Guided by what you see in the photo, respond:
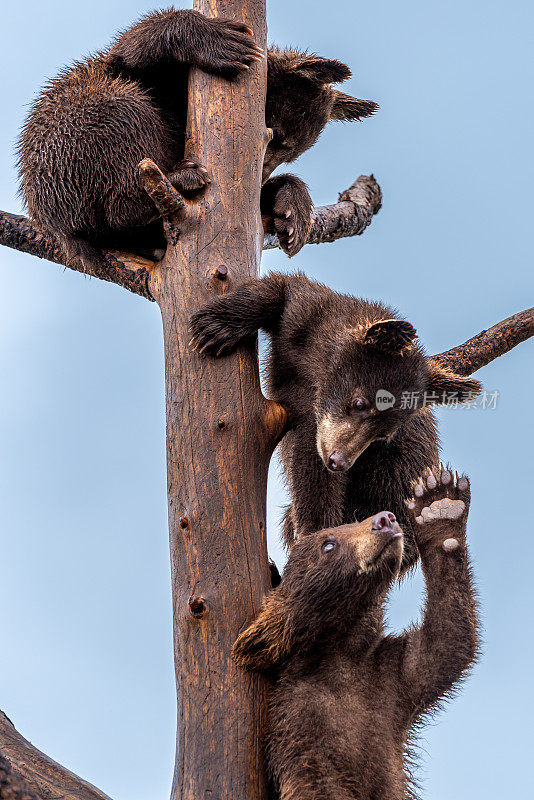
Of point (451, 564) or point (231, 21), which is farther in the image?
point (231, 21)

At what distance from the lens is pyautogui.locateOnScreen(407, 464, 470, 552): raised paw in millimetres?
3732

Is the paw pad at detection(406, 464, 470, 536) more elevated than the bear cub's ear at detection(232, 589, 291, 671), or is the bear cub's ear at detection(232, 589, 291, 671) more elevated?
the paw pad at detection(406, 464, 470, 536)

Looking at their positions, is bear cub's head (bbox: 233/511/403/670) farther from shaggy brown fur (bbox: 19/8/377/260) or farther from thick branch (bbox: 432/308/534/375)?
shaggy brown fur (bbox: 19/8/377/260)

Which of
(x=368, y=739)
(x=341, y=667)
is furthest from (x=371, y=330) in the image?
(x=368, y=739)

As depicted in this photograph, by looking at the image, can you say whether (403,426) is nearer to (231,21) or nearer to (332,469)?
(332,469)

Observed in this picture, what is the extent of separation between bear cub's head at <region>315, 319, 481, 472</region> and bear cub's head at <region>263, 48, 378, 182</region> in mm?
1862

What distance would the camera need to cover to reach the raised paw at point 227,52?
463 centimetres

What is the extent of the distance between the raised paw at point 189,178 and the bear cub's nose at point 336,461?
1.66 meters

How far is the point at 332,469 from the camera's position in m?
3.90

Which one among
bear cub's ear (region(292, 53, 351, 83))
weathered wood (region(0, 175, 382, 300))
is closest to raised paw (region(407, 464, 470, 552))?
weathered wood (region(0, 175, 382, 300))

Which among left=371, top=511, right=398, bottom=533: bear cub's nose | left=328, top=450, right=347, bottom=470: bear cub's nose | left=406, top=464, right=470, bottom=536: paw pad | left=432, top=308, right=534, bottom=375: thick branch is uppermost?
left=432, top=308, right=534, bottom=375: thick branch

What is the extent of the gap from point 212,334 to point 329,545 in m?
1.20

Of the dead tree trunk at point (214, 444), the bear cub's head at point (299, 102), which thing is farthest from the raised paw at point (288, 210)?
the dead tree trunk at point (214, 444)

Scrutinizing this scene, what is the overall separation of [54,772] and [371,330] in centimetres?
241
